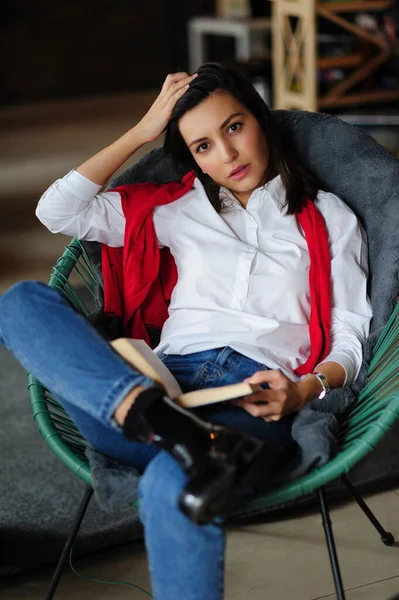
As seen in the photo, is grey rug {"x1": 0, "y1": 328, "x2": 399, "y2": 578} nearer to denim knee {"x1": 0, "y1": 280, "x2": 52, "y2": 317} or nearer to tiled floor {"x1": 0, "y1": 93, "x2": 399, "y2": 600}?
tiled floor {"x1": 0, "y1": 93, "x2": 399, "y2": 600}

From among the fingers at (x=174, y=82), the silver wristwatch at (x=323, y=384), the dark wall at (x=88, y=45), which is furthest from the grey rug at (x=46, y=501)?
the dark wall at (x=88, y=45)

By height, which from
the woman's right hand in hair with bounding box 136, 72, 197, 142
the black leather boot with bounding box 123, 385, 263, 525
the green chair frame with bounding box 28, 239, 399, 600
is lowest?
the green chair frame with bounding box 28, 239, 399, 600

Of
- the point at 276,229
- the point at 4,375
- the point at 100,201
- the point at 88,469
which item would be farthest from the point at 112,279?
the point at 4,375

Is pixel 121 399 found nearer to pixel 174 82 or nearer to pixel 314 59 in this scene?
pixel 174 82

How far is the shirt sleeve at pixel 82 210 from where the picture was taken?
1.84 metres

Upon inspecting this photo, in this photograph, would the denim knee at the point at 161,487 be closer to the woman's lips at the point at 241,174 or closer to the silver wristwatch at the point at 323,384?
the silver wristwatch at the point at 323,384

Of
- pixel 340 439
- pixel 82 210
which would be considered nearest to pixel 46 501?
pixel 82 210

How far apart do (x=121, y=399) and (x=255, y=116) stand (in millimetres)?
765

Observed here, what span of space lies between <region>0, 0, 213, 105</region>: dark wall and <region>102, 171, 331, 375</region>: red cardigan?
6.29m

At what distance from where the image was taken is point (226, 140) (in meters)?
1.82

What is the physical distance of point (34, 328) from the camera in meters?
1.49

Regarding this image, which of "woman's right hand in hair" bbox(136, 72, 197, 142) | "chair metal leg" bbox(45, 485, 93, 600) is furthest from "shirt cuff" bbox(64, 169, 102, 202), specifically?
"chair metal leg" bbox(45, 485, 93, 600)

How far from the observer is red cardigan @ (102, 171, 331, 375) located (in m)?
1.88

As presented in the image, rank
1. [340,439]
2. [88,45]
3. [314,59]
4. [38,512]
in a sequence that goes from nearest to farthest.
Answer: [340,439] < [38,512] < [314,59] < [88,45]
